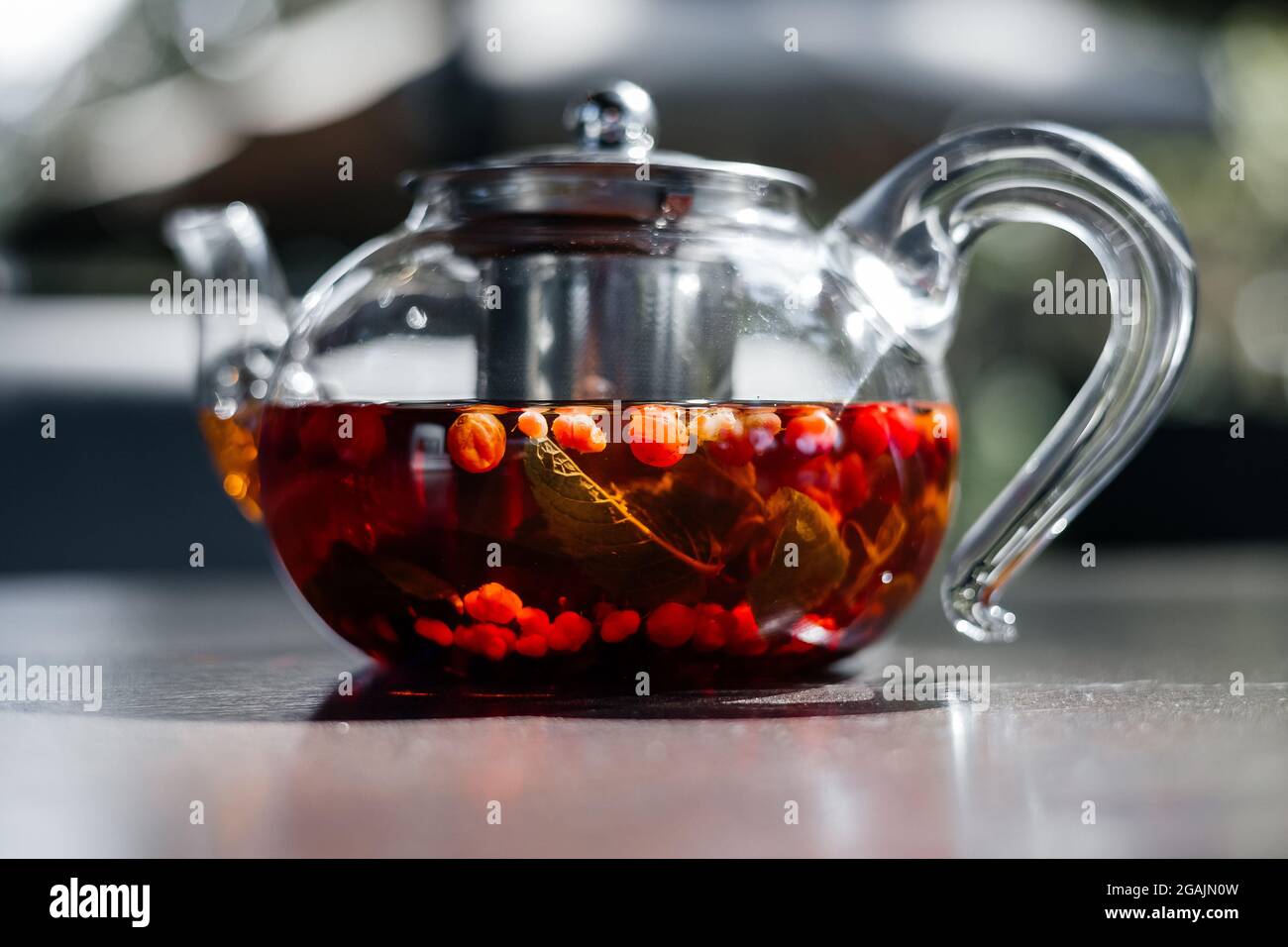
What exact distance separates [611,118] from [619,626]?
24 cm

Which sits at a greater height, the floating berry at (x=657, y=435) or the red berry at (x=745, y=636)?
the floating berry at (x=657, y=435)

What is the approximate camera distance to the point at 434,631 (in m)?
0.57

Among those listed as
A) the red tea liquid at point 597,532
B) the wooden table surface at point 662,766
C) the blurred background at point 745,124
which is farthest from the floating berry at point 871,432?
the blurred background at point 745,124

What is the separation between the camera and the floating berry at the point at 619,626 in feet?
1.80

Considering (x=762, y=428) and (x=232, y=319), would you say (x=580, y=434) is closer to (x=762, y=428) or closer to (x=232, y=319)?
(x=762, y=428)

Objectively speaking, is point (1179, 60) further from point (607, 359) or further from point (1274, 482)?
point (607, 359)

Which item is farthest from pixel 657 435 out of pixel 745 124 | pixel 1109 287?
pixel 745 124

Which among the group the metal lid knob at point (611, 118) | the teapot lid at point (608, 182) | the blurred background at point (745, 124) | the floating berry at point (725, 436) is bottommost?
the floating berry at point (725, 436)

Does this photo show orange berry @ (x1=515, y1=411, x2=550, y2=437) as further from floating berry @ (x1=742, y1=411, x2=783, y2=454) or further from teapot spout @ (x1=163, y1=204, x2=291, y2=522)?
teapot spout @ (x1=163, y1=204, x2=291, y2=522)

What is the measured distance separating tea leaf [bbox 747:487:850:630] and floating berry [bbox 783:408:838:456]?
2cm

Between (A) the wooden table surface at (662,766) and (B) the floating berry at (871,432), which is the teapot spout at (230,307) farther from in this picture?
(B) the floating berry at (871,432)

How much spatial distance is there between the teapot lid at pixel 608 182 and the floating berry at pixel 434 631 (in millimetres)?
184
